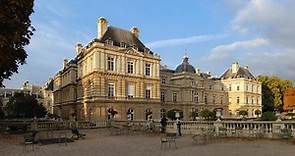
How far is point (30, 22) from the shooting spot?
82.2ft

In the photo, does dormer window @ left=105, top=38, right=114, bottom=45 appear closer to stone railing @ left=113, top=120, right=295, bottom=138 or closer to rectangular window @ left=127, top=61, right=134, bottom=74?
rectangular window @ left=127, top=61, right=134, bottom=74

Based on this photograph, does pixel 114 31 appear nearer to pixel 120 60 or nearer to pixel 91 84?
pixel 120 60

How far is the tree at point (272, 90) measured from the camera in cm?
8806

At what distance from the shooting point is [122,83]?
178 feet

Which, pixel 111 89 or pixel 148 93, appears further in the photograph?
pixel 148 93

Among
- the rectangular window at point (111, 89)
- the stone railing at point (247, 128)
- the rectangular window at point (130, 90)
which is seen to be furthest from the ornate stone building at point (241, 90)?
the stone railing at point (247, 128)

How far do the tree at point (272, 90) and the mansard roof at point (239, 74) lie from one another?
4692 mm

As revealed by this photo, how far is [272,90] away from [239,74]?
10355 millimetres

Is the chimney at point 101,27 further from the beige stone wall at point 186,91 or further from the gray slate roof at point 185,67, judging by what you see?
the gray slate roof at point 185,67

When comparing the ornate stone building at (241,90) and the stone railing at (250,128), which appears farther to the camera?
the ornate stone building at (241,90)

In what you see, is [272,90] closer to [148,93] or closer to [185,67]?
[185,67]

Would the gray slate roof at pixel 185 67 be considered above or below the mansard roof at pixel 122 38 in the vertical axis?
below

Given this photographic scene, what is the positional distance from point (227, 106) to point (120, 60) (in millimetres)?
40386

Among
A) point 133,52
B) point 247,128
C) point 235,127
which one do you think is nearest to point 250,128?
point 247,128
